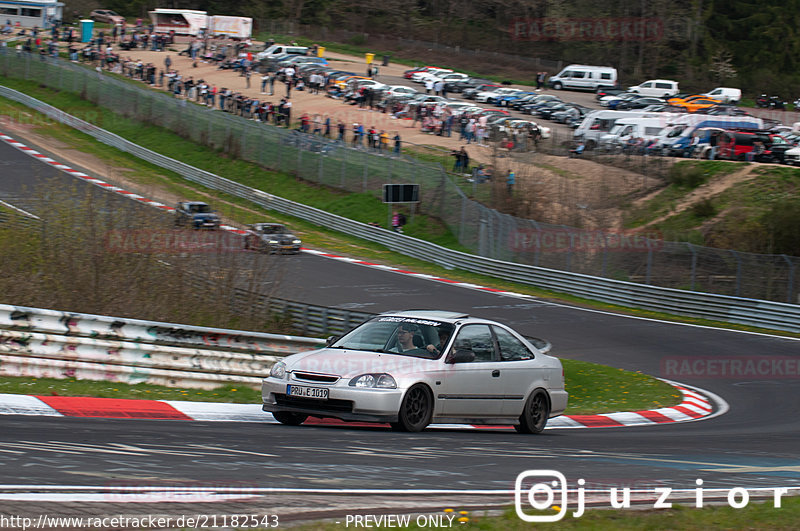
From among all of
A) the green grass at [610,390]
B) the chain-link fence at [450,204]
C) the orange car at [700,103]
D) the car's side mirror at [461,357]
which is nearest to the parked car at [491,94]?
the orange car at [700,103]

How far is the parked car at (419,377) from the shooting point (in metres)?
9.27

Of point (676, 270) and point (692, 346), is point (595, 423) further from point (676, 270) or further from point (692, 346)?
point (676, 270)

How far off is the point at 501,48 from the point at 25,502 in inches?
3742

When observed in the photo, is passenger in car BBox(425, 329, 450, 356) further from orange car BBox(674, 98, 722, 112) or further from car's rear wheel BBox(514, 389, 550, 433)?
orange car BBox(674, 98, 722, 112)

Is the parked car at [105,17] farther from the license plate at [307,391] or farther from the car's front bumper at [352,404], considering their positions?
the car's front bumper at [352,404]

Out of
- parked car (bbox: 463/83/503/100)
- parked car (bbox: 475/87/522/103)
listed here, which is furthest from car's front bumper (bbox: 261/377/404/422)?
parked car (bbox: 463/83/503/100)

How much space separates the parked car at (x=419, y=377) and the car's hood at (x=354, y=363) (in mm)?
10

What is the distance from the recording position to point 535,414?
11.2m

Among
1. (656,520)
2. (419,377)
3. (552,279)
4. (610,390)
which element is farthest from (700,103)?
(656,520)

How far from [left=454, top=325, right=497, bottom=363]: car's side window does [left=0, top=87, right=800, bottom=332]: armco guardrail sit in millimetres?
19245

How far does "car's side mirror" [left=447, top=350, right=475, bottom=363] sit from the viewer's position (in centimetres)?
991

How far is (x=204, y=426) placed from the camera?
8742 mm

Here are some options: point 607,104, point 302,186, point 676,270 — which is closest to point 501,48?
point 607,104

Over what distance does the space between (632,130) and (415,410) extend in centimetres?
4002
